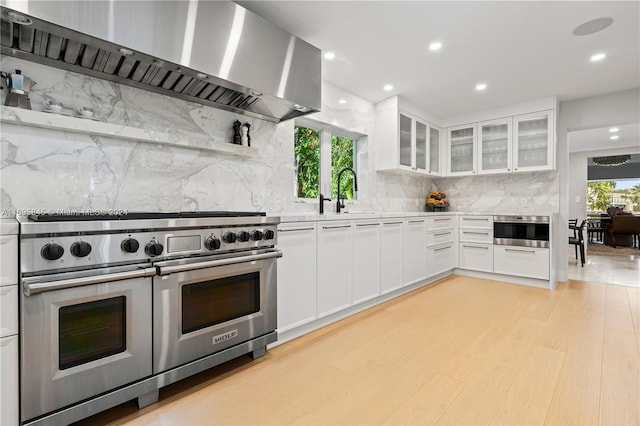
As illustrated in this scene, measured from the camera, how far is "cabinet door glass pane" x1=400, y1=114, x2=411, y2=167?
4094mm

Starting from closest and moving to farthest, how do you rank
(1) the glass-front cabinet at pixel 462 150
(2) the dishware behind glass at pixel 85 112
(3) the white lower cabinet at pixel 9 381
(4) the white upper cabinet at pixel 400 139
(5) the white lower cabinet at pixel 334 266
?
(3) the white lower cabinet at pixel 9 381
(2) the dishware behind glass at pixel 85 112
(5) the white lower cabinet at pixel 334 266
(4) the white upper cabinet at pixel 400 139
(1) the glass-front cabinet at pixel 462 150

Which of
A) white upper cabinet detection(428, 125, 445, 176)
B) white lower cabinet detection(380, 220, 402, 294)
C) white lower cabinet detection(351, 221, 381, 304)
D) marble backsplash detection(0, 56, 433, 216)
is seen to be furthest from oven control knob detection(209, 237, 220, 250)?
white upper cabinet detection(428, 125, 445, 176)

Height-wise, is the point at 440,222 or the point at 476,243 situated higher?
the point at 440,222

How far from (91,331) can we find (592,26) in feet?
12.6

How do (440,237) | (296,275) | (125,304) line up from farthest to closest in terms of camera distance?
(440,237) < (296,275) < (125,304)

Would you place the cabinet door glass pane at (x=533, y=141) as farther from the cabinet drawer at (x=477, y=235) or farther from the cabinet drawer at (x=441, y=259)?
the cabinet drawer at (x=441, y=259)

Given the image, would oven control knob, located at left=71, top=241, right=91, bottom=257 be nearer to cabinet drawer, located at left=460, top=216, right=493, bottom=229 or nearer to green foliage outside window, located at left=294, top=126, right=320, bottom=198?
green foliage outside window, located at left=294, top=126, right=320, bottom=198

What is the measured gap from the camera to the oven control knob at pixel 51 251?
1278 mm

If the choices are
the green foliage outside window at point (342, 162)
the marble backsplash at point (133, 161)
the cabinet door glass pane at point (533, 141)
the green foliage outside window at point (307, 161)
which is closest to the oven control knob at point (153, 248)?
the marble backsplash at point (133, 161)

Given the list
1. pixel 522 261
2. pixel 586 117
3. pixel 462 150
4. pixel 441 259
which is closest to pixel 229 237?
pixel 441 259

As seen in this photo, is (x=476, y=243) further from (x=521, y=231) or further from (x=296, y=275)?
(x=296, y=275)

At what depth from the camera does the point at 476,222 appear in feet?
14.5

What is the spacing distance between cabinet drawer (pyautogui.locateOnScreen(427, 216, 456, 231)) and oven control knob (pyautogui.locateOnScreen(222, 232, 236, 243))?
283cm

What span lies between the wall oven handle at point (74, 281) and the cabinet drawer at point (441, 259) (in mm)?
3340
